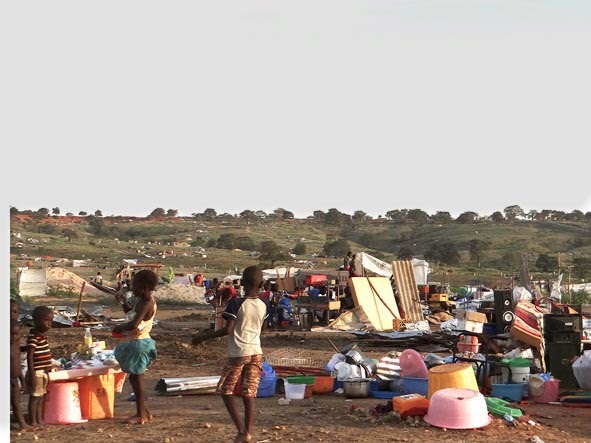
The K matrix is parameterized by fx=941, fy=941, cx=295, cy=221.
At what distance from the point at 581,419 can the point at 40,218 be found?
246ft

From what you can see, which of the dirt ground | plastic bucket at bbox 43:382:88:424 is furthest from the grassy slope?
plastic bucket at bbox 43:382:88:424

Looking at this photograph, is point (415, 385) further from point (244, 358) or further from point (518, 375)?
point (244, 358)

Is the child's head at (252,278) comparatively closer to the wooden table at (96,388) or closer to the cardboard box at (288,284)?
the wooden table at (96,388)

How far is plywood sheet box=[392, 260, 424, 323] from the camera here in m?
21.7

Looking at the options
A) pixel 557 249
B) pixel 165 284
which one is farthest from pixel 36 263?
pixel 557 249

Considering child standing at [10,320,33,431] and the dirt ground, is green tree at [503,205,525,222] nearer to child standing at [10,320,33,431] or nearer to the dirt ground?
the dirt ground

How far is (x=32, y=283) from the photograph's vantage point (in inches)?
1224

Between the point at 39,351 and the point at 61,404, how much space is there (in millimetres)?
638

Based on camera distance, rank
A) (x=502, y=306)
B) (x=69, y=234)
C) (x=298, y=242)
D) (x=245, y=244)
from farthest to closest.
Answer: (x=298, y=242), (x=245, y=244), (x=69, y=234), (x=502, y=306)

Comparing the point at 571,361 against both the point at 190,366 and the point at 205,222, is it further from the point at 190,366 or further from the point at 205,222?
the point at 205,222

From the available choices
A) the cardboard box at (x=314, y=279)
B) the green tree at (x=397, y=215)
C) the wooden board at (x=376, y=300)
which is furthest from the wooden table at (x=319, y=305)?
the green tree at (x=397, y=215)

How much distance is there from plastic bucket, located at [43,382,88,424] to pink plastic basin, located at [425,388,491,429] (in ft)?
10.00

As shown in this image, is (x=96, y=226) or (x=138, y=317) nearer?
(x=138, y=317)

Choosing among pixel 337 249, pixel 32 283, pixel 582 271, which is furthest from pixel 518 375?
pixel 337 249
